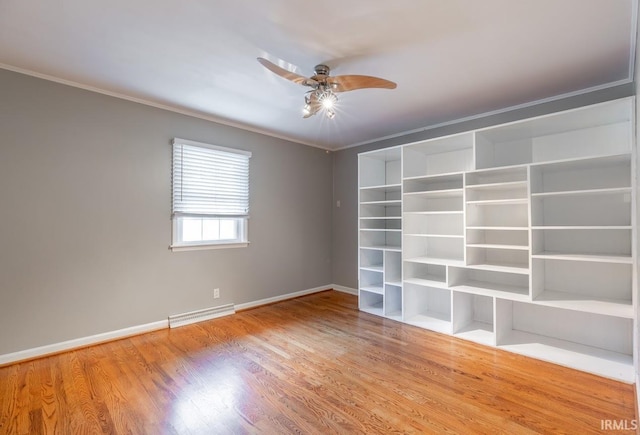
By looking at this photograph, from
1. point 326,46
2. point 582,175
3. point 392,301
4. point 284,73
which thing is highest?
point 326,46

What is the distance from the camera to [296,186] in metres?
4.89

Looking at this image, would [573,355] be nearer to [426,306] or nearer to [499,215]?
[499,215]

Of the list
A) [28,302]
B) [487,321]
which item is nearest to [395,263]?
[487,321]

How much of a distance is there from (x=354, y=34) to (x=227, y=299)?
3.44 meters

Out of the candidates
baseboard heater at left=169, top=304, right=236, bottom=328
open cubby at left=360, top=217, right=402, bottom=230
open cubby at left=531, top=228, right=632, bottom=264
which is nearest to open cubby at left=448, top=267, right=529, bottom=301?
open cubby at left=531, top=228, right=632, bottom=264

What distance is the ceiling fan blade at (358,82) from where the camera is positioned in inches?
87.9

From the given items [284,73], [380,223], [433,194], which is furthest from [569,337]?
[284,73]

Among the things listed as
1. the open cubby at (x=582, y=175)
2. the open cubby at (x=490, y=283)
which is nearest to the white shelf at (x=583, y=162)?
the open cubby at (x=582, y=175)

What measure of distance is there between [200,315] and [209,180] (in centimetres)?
173

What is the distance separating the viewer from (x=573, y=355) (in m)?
→ 2.67

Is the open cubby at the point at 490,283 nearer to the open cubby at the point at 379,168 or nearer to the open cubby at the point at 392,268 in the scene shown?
the open cubby at the point at 392,268

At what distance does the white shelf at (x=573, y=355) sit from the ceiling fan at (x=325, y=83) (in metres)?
2.73

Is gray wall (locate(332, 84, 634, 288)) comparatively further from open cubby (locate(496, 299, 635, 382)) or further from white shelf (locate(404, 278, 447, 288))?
open cubby (locate(496, 299, 635, 382))

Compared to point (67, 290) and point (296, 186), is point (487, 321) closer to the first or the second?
point (296, 186)
